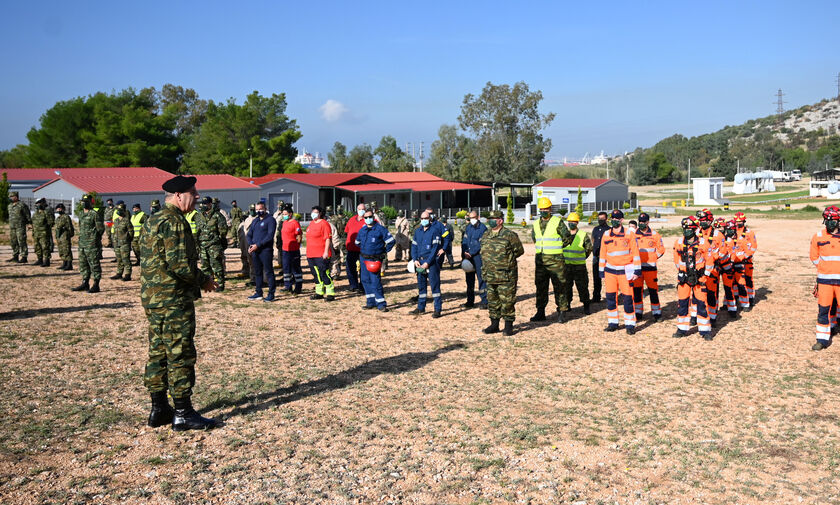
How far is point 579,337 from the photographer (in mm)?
10703

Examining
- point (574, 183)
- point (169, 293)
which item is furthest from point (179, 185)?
point (574, 183)

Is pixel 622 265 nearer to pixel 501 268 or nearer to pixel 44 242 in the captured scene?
pixel 501 268

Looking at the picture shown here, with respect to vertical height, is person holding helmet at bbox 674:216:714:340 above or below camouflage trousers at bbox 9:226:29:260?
below

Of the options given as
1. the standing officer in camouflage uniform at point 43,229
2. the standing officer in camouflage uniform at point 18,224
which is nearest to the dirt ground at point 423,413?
the standing officer in camouflage uniform at point 43,229

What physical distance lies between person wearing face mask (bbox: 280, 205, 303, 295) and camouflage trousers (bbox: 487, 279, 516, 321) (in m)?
4.62

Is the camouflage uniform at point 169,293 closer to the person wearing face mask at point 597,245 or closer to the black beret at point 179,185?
the black beret at point 179,185

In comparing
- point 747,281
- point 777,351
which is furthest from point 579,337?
point 747,281

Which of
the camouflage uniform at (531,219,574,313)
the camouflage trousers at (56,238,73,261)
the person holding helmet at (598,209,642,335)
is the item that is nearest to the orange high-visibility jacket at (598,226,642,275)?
the person holding helmet at (598,209,642,335)

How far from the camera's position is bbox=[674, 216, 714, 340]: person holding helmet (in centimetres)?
1032

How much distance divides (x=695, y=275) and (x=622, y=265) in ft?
3.56

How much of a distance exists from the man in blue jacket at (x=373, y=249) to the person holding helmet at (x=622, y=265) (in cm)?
390

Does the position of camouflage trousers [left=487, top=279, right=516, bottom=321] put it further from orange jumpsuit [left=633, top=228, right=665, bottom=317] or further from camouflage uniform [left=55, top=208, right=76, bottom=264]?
camouflage uniform [left=55, top=208, right=76, bottom=264]

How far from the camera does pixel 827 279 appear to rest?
31.8ft

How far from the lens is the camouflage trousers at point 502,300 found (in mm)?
10484
